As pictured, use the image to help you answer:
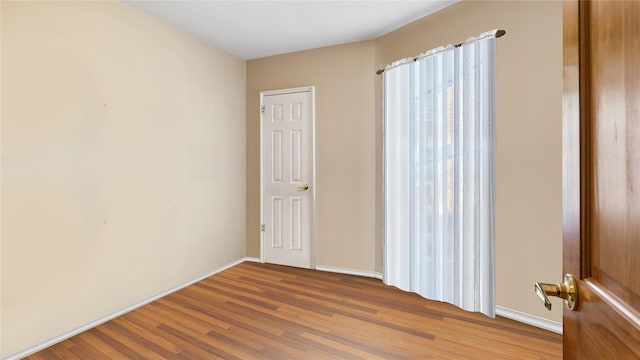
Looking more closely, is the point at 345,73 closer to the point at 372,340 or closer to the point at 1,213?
the point at 372,340

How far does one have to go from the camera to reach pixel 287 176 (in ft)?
11.7

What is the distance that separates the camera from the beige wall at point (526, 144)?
78.9 inches

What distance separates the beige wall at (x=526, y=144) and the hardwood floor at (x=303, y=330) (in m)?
0.44

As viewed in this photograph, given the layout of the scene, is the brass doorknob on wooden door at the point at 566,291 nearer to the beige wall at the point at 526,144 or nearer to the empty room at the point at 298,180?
the empty room at the point at 298,180

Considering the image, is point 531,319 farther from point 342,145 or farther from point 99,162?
point 99,162

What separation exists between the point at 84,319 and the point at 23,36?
197 centimetres

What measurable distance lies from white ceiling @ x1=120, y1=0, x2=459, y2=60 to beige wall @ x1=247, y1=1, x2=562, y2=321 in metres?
0.17

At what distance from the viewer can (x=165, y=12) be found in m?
2.56

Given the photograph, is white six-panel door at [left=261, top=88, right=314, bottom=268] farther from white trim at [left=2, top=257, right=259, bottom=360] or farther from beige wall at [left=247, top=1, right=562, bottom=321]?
white trim at [left=2, top=257, right=259, bottom=360]

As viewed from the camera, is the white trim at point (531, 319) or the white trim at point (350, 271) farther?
the white trim at point (350, 271)

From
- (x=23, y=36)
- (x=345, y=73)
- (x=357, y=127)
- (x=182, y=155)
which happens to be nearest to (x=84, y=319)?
(x=182, y=155)

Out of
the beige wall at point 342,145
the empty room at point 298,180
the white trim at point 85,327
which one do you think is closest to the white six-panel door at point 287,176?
the empty room at point 298,180

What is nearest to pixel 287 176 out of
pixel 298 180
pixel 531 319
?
pixel 298 180

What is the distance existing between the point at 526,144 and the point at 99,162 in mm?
3209
